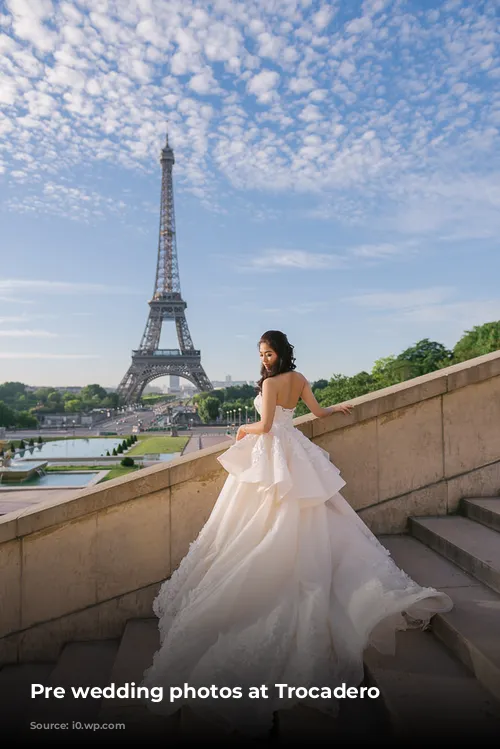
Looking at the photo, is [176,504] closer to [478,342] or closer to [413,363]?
[478,342]

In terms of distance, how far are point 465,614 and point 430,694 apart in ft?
1.80

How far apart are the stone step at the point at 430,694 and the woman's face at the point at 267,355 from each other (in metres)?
1.55

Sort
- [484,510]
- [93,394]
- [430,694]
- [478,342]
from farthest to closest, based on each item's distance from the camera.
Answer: [93,394]
[478,342]
[484,510]
[430,694]

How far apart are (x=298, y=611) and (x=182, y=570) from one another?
86 centimetres

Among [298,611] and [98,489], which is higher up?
A: [98,489]

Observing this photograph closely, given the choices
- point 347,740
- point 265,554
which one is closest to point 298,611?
point 265,554

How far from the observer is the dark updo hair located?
9.56ft

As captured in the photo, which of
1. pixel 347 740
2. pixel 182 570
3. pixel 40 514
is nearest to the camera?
pixel 347 740

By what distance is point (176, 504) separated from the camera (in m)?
3.40

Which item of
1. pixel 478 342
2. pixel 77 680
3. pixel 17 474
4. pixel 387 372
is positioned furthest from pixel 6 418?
pixel 77 680

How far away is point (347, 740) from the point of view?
1.89 m

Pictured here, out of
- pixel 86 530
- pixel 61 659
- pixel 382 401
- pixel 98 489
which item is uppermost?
pixel 382 401

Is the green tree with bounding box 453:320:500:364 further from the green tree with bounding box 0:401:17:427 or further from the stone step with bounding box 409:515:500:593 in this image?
the green tree with bounding box 0:401:17:427

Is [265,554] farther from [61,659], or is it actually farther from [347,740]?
[61,659]
